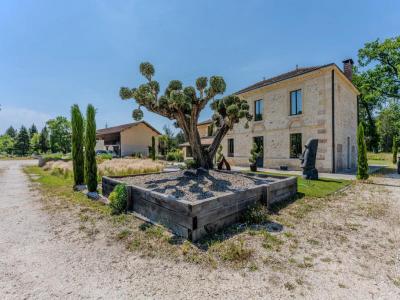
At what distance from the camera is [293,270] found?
2.67m

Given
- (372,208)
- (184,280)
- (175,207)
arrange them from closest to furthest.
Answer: (184,280), (175,207), (372,208)

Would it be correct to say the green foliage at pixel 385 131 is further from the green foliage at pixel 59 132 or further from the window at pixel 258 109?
the green foliage at pixel 59 132

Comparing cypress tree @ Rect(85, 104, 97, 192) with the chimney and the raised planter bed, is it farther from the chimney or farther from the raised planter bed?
the chimney

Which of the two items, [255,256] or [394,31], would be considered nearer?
[255,256]

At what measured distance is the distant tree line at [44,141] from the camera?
41438 millimetres

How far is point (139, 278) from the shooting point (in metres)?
2.54

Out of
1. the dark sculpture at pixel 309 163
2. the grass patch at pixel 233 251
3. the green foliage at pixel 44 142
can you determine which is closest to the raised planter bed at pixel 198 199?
the grass patch at pixel 233 251

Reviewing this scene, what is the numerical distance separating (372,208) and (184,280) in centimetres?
568

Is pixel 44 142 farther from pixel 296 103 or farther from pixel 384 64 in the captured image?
pixel 384 64

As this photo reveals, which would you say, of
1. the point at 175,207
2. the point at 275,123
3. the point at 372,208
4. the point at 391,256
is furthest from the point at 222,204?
the point at 275,123

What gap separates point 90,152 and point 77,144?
1719 millimetres

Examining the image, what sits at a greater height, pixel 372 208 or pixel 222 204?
pixel 222 204

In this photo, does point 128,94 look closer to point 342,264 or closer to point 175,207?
point 175,207

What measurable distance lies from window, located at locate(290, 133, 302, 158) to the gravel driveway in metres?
11.3
